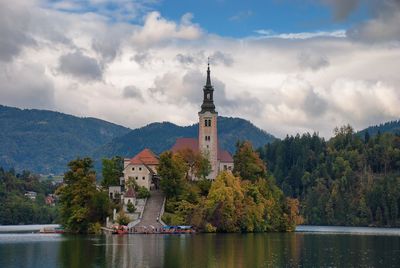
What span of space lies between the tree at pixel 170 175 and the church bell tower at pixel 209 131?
16.4 meters

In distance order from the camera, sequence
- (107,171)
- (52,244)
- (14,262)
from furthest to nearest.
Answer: (107,171) < (52,244) < (14,262)

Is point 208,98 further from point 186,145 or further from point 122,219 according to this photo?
point 122,219

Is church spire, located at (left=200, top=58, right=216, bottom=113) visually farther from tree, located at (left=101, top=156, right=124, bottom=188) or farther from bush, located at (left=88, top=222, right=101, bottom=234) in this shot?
bush, located at (left=88, top=222, right=101, bottom=234)

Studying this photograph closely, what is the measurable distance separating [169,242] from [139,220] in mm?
35167

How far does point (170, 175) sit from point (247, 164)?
20116mm

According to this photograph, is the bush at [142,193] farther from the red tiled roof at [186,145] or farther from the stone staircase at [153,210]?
the red tiled roof at [186,145]

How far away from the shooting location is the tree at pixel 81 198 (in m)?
138

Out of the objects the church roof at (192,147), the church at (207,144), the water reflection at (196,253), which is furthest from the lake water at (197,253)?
the church roof at (192,147)

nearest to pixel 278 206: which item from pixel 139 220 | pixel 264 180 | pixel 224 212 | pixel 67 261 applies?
pixel 264 180

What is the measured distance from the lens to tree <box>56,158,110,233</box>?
5443 inches

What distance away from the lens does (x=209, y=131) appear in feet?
530

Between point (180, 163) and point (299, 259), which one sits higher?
point (180, 163)

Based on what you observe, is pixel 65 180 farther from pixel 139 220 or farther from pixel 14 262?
pixel 14 262

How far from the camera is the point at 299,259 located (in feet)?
270
